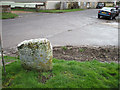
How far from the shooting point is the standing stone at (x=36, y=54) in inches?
133

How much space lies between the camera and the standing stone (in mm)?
3377

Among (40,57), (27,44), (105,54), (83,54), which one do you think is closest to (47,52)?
(40,57)

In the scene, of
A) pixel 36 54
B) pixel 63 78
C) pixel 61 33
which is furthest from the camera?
pixel 61 33

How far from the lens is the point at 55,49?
6109 mm

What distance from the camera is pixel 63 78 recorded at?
3.27 metres

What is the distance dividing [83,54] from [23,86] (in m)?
3.16

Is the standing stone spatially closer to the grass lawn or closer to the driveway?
the grass lawn

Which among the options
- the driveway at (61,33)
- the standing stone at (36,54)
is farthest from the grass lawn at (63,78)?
the driveway at (61,33)

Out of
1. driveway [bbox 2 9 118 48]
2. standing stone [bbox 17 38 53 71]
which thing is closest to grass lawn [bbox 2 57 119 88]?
standing stone [bbox 17 38 53 71]

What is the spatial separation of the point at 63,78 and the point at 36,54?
34.2 inches

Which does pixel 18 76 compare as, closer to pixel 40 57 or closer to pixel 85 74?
pixel 40 57

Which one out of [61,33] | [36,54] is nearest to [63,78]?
[36,54]

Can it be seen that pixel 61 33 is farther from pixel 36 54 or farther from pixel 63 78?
pixel 63 78

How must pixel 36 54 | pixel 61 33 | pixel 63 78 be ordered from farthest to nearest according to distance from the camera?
pixel 61 33
pixel 36 54
pixel 63 78
